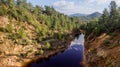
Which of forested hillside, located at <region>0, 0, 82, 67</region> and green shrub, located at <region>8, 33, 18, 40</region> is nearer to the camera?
forested hillside, located at <region>0, 0, 82, 67</region>

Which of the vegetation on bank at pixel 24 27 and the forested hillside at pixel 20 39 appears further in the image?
the vegetation on bank at pixel 24 27

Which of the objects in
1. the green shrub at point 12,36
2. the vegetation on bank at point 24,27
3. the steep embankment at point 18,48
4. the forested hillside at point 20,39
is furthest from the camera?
the vegetation on bank at point 24,27

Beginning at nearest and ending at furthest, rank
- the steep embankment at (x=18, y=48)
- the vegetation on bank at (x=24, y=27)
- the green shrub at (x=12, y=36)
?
the steep embankment at (x=18, y=48) → the green shrub at (x=12, y=36) → the vegetation on bank at (x=24, y=27)

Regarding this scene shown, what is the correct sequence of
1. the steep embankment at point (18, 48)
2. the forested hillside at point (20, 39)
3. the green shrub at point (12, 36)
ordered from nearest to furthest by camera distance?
the steep embankment at point (18, 48) → the forested hillside at point (20, 39) → the green shrub at point (12, 36)

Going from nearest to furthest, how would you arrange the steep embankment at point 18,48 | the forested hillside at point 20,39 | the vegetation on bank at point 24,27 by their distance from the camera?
the steep embankment at point 18,48
the forested hillside at point 20,39
the vegetation on bank at point 24,27

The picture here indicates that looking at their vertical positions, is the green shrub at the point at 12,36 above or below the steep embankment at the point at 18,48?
above

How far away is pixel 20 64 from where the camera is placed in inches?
3295

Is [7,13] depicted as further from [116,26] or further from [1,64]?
[116,26]

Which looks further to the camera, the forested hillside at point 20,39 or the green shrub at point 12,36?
the green shrub at point 12,36

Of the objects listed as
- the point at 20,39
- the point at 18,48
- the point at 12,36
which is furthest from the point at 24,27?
the point at 18,48

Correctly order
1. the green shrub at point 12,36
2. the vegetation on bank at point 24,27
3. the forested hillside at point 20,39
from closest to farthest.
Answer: the forested hillside at point 20,39
the green shrub at point 12,36
the vegetation on bank at point 24,27

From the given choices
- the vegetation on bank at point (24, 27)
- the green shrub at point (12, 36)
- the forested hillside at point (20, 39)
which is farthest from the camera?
the vegetation on bank at point (24, 27)

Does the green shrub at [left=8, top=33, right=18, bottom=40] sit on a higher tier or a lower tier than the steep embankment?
higher

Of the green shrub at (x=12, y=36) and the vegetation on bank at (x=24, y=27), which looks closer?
the green shrub at (x=12, y=36)
